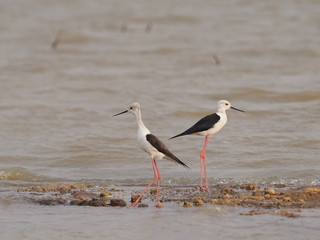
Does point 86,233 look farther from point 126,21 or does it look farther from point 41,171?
point 126,21

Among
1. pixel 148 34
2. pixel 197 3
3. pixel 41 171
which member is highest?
pixel 197 3

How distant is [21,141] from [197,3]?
1643cm

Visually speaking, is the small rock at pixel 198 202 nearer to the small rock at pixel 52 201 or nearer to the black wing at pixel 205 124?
the small rock at pixel 52 201

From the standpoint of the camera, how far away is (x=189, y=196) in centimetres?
755

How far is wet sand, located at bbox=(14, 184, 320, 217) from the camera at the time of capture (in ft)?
22.7

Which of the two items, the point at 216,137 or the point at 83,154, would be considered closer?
the point at 83,154

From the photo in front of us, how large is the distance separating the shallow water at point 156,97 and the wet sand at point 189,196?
0.80ft

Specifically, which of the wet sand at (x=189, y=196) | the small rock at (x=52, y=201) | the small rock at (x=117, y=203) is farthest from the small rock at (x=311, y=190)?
the small rock at (x=52, y=201)

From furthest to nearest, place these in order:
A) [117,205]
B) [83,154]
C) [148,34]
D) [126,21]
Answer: [126,21] < [148,34] < [83,154] < [117,205]

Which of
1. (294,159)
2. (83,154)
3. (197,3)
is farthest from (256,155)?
(197,3)

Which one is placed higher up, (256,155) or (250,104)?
(250,104)

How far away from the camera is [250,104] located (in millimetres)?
13977

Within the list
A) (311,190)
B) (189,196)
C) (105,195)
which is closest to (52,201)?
(105,195)

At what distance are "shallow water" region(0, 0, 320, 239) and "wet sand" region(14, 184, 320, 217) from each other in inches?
9.6
